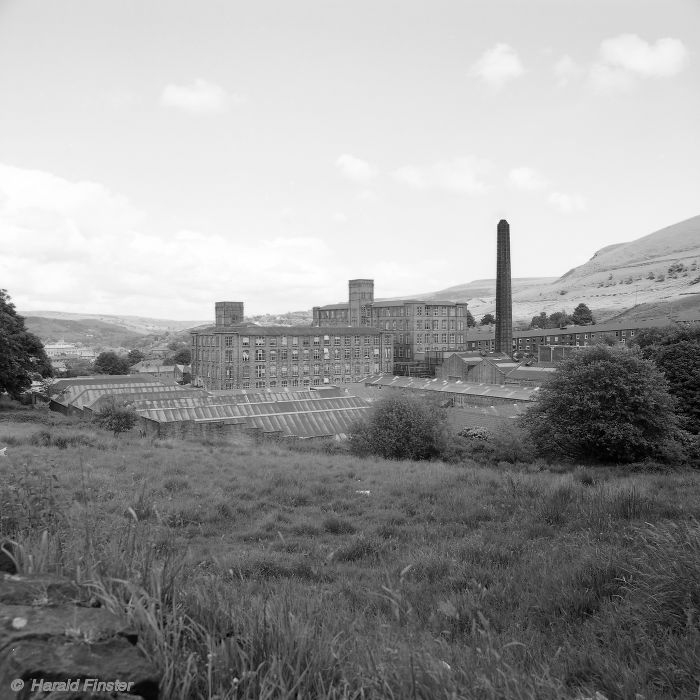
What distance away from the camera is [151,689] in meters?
2.30

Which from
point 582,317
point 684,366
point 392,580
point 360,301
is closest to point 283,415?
point 684,366

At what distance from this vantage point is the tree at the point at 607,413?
22.8m

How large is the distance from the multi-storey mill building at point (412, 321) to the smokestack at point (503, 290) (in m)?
16.3

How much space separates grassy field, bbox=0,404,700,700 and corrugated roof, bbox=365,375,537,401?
1493 inches

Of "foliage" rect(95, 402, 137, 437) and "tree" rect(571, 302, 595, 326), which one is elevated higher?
"tree" rect(571, 302, 595, 326)

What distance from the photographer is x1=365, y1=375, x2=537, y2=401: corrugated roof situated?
49.7 metres

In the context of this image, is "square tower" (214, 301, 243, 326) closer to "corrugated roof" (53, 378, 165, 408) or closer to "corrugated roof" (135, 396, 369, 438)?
"corrugated roof" (53, 378, 165, 408)

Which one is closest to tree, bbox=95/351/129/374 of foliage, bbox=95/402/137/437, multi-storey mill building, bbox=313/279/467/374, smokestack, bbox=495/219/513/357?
multi-storey mill building, bbox=313/279/467/374

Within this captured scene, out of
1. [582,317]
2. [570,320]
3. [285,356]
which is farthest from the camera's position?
[570,320]

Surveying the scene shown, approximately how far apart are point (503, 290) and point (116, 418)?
6095 centimetres

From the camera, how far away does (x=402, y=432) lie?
962 inches

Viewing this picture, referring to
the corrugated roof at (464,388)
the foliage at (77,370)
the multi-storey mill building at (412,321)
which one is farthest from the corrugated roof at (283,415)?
the foliage at (77,370)

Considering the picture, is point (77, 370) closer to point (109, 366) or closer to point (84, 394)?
point (109, 366)

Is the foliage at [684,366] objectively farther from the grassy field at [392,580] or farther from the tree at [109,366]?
the tree at [109,366]
